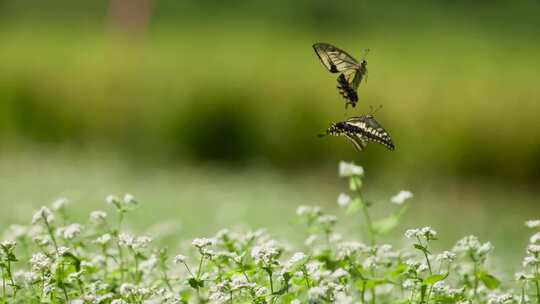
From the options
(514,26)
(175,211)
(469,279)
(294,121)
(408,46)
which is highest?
(514,26)

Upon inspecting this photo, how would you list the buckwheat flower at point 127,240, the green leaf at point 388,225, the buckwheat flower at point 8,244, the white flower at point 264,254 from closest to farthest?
the white flower at point 264,254 < the buckwheat flower at point 8,244 < the buckwheat flower at point 127,240 < the green leaf at point 388,225

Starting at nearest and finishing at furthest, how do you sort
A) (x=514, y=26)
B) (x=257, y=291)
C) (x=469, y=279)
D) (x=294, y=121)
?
(x=257, y=291)
(x=469, y=279)
(x=294, y=121)
(x=514, y=26)

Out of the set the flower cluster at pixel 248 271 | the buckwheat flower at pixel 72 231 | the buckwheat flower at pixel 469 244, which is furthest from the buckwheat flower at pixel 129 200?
the buckwheat flower at pixel 469 244

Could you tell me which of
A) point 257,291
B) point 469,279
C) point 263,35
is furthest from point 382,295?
point 263,35

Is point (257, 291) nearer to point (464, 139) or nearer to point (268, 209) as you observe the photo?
point (268, 209)

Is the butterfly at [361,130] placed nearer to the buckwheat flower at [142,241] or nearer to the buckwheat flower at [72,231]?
the buckwheat flower at [142,241]

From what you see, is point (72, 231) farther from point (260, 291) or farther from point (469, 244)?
point (469, 244)

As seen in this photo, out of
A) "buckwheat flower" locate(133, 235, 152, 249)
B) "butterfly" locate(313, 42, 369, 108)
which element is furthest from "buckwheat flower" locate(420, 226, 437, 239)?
"buckwheat flower" locate(133, 235, 152, 249)
